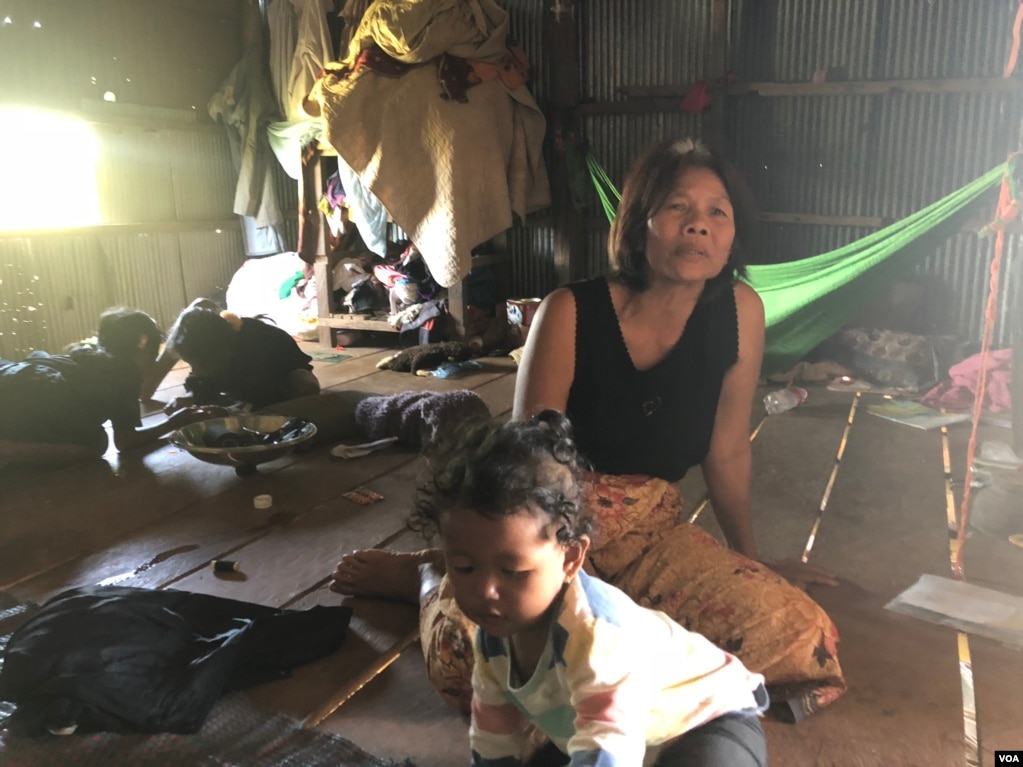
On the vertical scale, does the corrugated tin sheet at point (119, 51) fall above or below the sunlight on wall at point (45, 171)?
above

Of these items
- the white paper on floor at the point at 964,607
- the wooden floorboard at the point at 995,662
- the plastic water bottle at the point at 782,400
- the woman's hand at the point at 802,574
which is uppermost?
the woman's hand at the point at 802,574

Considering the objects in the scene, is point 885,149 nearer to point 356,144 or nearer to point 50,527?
point 356,144

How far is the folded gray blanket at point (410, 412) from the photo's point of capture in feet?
8.36

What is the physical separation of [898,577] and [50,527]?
6.47ft

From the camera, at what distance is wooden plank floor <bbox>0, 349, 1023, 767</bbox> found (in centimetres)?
121

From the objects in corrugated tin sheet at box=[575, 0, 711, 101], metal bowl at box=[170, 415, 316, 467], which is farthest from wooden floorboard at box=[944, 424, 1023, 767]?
corrugated tin sheet at box=[575, 0, 711, 101]

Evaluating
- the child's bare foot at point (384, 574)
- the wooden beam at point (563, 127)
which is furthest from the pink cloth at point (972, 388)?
the child's bare foot at point (384, 574)

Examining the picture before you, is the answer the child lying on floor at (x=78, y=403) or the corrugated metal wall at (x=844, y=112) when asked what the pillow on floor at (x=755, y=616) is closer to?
the child lying on floor at (x=78, y=403)

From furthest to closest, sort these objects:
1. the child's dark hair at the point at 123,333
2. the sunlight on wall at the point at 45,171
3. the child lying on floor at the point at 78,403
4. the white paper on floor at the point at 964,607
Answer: the sunlight on wall at the point at 45,171
the child's dark hair at the point at 123,333
the child lying on floor at the point at 78,403
the white paper on floor at the point at 964,607

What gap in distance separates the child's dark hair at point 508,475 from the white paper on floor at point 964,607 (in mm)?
980

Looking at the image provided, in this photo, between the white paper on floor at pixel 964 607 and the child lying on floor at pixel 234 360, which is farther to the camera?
the child lying on floor at pixel 234 360

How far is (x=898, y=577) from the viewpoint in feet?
5.46

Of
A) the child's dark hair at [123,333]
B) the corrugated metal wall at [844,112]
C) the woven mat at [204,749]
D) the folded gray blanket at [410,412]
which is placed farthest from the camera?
the corrugated metal wall at [844,112]

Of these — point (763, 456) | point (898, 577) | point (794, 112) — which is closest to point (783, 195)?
point (794, 112)
